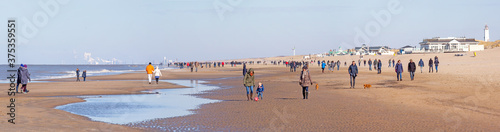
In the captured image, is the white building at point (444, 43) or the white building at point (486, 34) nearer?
the white building at point (444, 43)

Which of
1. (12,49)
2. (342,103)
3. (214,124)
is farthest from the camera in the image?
(342,103)

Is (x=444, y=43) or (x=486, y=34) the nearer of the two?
(x=444, y=43)

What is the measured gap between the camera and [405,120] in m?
11.6

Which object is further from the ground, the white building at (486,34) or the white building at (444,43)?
the white building at (486,34)

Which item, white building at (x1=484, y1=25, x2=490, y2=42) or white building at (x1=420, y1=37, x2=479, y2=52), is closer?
white building at (x1=420, y1=37, x2=479, y2=52)

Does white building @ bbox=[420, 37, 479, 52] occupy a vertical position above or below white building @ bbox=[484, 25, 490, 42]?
below

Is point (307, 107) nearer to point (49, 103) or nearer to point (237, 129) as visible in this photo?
point (237, 129)

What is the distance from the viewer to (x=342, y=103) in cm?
1648

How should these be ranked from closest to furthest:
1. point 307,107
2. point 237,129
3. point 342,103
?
point 237,129
point 307,107
point 342,103

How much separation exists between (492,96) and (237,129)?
1088cm

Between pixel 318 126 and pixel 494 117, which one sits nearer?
Answer: pixel 318 126

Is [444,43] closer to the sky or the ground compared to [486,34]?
closer to the ground

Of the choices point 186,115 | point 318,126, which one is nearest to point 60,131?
point 186,115

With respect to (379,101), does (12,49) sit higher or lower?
higher
